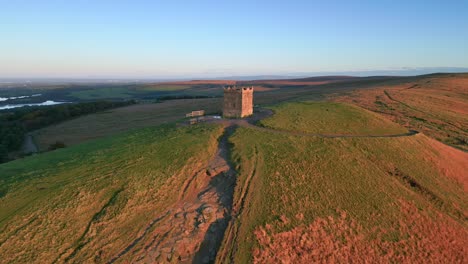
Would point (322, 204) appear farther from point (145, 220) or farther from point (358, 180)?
point (145, 220)

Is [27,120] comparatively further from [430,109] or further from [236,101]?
[430,109]

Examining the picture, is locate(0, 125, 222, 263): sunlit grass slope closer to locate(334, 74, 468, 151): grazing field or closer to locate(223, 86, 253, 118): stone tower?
locate(223, 86, 253, 118): stone tower

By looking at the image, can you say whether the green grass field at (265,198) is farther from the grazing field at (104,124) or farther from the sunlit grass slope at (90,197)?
the grazing field at (104,124)

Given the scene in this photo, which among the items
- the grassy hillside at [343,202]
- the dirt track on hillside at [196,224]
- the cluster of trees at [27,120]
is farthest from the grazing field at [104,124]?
the dirt track on hillside at [196,224]

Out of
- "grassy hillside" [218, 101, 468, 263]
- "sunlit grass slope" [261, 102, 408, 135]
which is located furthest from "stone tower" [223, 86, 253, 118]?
"grassy hillside" [218, 101, 468, 263]

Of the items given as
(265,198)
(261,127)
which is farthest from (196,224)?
(261,127)

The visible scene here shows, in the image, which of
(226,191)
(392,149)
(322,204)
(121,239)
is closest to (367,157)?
(392,149)
